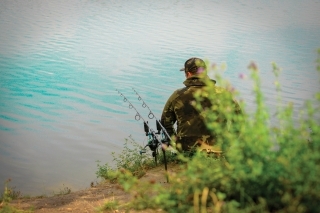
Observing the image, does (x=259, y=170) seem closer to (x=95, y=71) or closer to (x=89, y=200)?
(x=89, y=200)

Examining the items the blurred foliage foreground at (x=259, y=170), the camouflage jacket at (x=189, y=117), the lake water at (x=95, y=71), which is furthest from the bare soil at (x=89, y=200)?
the lake water at (x=95, y=71)

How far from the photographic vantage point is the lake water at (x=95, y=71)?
1142cm

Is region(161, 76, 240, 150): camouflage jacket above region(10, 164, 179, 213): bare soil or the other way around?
above

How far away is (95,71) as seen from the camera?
21.1m

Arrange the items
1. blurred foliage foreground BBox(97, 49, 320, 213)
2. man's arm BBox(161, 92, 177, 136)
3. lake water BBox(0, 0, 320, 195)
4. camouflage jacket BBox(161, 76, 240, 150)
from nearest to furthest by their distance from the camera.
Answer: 1. blurred foliage foreground BBox(97, 49, 320, 213)
2. camouflage jacket BBox(161, 76, 240, 150)
3. man's arm BBox(161, 92, 177, 136)
4. lake water BBox(0, 0, 320, 195)

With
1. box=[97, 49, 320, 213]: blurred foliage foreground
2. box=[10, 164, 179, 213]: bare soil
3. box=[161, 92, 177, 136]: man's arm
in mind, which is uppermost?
box=[161, 92, 177, 136]: man's arm

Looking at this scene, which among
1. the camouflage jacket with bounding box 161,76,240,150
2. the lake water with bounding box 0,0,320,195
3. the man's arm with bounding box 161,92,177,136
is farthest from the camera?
the lake water with bounding box 0,0,320,195

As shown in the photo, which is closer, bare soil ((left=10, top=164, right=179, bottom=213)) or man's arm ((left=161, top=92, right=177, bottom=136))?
bare soil ((left=10, top=164, right=179, bottom=213))

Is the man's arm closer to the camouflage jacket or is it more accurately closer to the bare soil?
the camouflage jacket

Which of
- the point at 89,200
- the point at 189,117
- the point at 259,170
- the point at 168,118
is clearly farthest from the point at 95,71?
the point at 259,170

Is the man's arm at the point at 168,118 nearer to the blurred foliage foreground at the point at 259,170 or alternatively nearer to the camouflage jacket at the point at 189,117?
the camouflage jacket at the point at 189,117

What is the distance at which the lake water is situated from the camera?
1142 cm

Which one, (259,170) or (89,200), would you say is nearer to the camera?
(259,170)

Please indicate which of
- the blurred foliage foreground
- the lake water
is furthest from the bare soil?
the lake water
